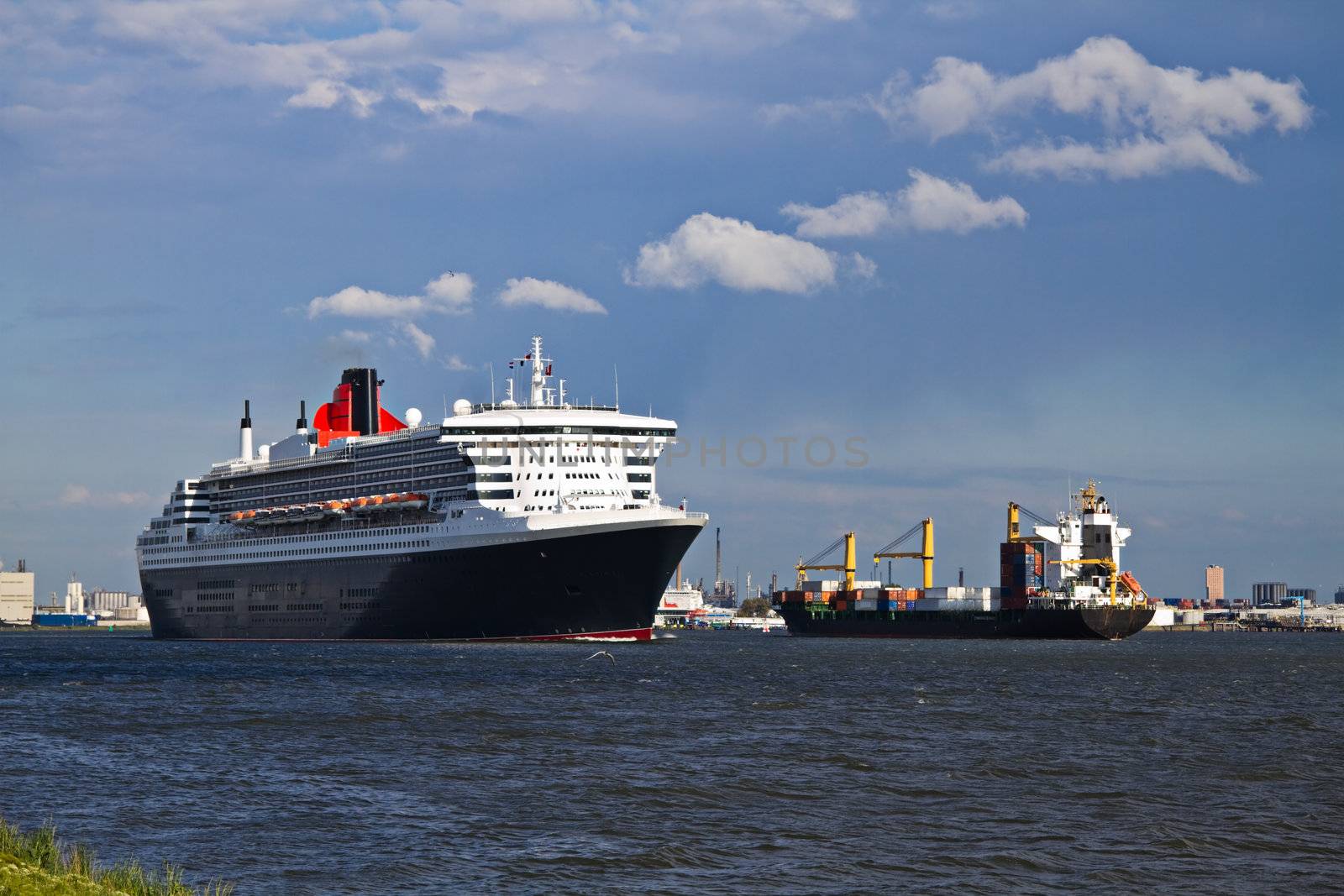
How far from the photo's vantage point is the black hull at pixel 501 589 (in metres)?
87.4

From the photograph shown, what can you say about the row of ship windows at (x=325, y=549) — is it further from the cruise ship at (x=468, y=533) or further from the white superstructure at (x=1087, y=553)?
the white superstructure at (x=1087, y=553)

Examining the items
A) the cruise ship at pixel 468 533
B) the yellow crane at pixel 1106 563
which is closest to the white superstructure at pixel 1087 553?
the yellow crane at pixel 1106 563

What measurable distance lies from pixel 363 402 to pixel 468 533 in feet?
112

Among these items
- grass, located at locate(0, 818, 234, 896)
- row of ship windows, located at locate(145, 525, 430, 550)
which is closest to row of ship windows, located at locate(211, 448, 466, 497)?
row of ship windows, located at locate(145, 525, 430, 550)

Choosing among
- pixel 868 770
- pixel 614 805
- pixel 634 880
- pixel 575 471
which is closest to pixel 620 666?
pixel 575 471

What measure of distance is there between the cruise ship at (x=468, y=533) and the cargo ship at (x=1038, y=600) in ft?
195

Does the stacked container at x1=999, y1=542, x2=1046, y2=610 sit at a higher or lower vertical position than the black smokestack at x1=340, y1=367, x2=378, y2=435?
lower

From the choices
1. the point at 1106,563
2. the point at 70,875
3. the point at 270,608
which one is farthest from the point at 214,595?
the point at 70,875

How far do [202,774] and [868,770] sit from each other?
14.5 meters

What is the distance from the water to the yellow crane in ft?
275

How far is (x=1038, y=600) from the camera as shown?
482ft

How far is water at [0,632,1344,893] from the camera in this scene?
79.5 feet

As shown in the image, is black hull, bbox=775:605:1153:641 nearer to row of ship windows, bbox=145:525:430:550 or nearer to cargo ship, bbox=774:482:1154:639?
cargo ship, bbox=774:482:1154:639

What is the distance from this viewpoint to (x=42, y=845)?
22.5 m
